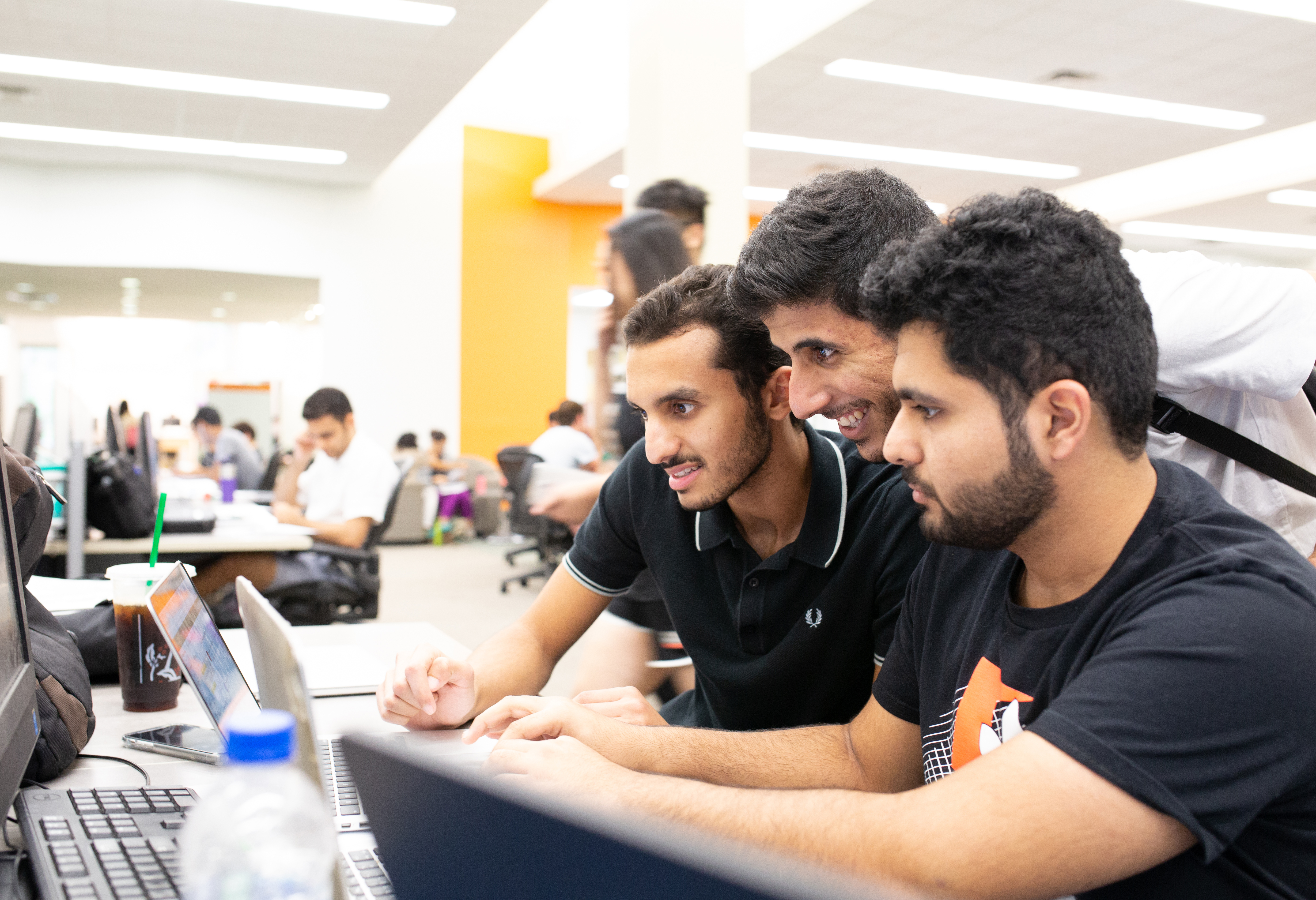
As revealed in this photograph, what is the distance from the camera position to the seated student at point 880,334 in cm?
117

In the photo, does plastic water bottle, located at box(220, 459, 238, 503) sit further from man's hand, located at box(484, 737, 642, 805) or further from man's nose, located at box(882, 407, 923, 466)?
man's nose, located at box(882, 407, 923, 466)

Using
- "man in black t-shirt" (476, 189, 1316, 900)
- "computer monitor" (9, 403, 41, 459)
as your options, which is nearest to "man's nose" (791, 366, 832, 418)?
"man in black t-shirt" (476, 189, 1316, 900)

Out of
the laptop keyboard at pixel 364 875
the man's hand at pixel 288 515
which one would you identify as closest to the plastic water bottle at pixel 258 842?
the laptop keyboard at pixel 364 875

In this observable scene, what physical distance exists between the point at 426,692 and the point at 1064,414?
840 mm

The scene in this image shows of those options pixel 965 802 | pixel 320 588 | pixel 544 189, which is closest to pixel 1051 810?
pixel 965 802

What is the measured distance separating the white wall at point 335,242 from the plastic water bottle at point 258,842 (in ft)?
30.2

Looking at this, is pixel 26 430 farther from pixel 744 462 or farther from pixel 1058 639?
pixel 1058 639

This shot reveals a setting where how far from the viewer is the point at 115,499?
3.39 metres

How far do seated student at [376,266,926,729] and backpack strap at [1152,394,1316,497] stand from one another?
0.34 m

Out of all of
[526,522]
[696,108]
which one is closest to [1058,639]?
[696,108]

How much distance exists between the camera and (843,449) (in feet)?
4.77

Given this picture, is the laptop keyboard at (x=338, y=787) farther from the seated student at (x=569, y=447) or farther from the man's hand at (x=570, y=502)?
the seated student at (x=569, y=447)

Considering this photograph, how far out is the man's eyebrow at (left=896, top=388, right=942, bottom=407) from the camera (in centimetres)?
87

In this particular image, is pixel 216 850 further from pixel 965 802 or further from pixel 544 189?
pixel 544 189
